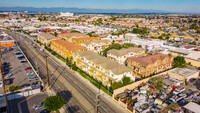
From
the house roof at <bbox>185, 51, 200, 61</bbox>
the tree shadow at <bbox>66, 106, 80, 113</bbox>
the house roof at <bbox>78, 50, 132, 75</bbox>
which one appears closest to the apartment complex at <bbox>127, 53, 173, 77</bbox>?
the house roof at <bbox>78, 50, 132, 75</bbox>

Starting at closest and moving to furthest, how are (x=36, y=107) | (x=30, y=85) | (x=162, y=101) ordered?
(x=36, y=107)
(x=162, y=101)
(x=30, y=85)

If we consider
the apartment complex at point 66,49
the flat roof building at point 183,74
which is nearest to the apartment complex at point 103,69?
the apartment complex at point 66,49

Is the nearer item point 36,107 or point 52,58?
point 36,107

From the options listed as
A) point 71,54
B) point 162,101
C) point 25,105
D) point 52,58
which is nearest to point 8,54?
point 52,58

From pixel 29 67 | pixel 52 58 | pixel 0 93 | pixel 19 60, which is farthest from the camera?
pixel 52 58

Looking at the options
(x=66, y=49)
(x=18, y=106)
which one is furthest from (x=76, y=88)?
(x=66, y=49)

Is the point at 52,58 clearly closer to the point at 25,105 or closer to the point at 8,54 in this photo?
the point at 8,54

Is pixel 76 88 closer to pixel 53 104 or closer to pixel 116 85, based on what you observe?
pixel 116 85
